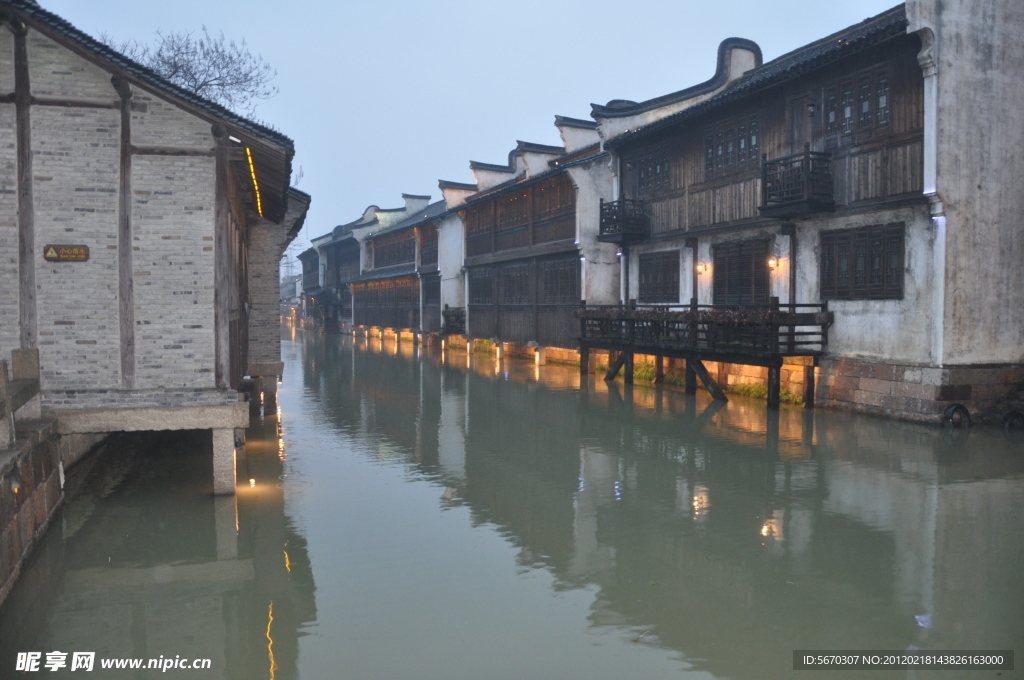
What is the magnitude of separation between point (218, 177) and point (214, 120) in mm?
711

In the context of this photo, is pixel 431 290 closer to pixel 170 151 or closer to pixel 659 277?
pixel 659 277

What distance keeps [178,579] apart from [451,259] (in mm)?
35281

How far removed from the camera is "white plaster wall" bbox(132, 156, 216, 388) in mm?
10102

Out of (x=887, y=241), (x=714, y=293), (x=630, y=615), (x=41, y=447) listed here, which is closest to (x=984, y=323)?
(x=887, y=241)

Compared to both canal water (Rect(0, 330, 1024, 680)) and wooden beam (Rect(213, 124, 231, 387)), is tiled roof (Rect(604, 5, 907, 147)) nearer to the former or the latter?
canal water (Rect(0, 330, 1024, 680))

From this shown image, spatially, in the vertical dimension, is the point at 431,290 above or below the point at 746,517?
above

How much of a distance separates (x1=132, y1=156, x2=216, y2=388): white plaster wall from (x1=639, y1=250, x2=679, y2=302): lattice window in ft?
55.3

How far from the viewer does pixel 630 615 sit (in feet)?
22.2

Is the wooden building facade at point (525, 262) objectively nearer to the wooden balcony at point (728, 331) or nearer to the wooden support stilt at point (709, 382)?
the wooden balcony at point (728, 331)

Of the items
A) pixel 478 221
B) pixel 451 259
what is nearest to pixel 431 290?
pixel 451 259

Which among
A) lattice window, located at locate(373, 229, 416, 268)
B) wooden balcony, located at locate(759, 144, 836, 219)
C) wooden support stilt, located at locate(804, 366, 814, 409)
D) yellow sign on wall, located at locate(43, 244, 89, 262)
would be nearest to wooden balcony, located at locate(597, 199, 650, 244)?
wooden balcony, located at locate(759, 144, 836, 219)

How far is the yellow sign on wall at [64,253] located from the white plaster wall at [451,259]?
1241 inches

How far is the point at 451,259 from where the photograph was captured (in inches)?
1673

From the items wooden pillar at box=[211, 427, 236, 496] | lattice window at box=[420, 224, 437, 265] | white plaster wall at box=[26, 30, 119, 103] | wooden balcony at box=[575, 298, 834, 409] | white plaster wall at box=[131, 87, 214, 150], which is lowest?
wooden pillar at box=[211, 427, 236, 496]
